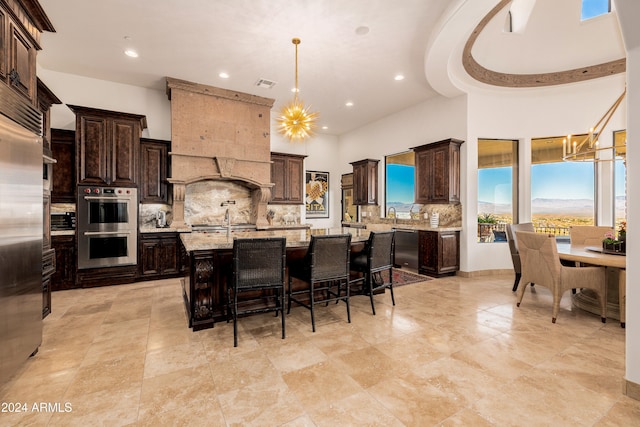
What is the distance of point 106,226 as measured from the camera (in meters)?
4.66

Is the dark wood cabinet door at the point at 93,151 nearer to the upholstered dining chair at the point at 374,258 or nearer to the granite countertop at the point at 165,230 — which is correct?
the granite countertop at the point at 165,230

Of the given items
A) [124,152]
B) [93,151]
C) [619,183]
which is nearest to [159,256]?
[124,152]

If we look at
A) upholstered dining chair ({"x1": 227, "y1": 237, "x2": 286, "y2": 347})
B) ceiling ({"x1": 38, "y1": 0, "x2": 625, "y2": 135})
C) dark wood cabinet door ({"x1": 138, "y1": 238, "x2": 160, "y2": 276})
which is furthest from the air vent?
upholstered dining chair ({"x1": 227, "y1": 237, "x2": 286, "y2": 347})

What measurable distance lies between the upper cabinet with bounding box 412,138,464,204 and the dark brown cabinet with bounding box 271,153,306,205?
2971mm

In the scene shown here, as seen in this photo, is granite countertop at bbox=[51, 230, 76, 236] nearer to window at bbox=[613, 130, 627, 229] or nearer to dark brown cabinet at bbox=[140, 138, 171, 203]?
dark brown cabinet at bbox=[140, 138, 171, 203]

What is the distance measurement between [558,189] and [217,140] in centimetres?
682

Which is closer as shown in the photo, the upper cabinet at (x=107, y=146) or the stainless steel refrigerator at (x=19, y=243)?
the stainless steel refrigerator at (x=19, y=243)

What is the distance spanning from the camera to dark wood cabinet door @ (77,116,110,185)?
4.57 meters

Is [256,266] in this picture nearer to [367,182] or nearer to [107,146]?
[107,146]

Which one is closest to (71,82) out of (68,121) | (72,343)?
(68,121)

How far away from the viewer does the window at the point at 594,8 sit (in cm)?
427

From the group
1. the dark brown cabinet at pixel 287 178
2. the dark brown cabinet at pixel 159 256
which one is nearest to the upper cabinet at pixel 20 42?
the dark brown cabinet at pixel 159 256

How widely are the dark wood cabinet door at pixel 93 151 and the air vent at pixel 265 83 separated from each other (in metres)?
2.73

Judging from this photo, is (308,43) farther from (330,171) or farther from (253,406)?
(330,171)
